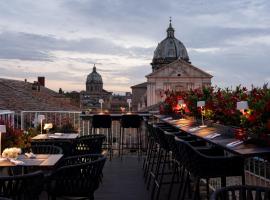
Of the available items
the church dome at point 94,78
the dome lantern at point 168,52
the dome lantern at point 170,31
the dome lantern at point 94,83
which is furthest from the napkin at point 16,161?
the church dome at point 94,78

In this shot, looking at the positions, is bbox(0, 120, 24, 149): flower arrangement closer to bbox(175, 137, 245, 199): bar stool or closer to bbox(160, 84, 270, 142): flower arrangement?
bbox(160, 84, 270, 142): flower arrangement

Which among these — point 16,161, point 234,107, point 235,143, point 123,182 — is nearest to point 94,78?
point 123,182

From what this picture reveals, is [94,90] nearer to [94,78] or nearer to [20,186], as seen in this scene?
[94,78]

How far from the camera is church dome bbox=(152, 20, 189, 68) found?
2854 inches

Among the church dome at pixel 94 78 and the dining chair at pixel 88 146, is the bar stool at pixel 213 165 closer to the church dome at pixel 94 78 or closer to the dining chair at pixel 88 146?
the dining chair at pixel 88 146

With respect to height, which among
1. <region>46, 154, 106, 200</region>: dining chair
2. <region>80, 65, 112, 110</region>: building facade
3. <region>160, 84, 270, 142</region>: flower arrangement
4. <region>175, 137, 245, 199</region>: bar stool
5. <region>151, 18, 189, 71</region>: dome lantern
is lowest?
<region>46, 154, 106, 200</region>: dining chair

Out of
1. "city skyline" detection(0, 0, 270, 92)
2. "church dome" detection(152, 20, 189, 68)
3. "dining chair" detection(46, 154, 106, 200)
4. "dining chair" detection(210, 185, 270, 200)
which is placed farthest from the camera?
"church dome" detection(152, 20, 189, 68)

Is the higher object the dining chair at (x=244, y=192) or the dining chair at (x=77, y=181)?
the dining chair at (x=244, y=192)

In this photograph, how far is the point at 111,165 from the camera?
29.5 feet

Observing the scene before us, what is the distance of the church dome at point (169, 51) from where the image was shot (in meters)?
72.5

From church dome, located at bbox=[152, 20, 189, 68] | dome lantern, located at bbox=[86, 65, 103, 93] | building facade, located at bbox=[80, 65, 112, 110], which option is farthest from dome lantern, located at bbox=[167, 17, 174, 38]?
dome lantern, located at bbox=[86, 65, 103, 93]

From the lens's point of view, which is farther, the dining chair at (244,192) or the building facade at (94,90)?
the building facade at (94,90)

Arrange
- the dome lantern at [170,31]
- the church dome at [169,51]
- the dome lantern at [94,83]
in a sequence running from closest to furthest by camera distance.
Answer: the church dome at [169,51], the dome lantern at [170,31], the dome lantern at [94,83]

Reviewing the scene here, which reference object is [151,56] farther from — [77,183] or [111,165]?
[77,183]
